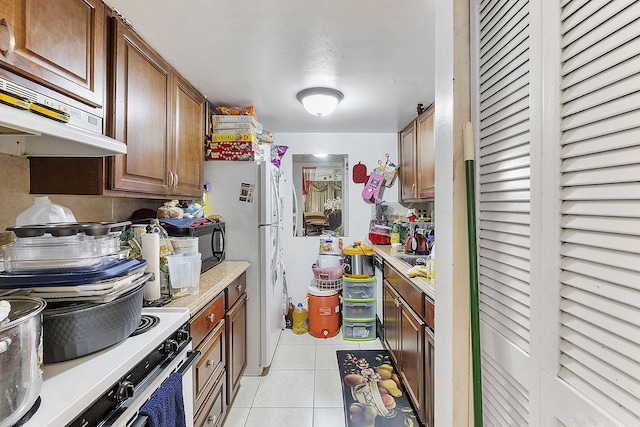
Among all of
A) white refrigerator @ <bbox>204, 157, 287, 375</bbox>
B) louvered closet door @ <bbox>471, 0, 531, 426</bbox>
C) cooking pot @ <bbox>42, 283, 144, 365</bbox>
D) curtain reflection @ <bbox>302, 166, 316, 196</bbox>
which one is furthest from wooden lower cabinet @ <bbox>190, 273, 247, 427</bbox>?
curtain reflection @ <bbox>302, 166, 316, 196</bbox>

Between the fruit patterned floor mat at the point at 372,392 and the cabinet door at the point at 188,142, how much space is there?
1.78 m

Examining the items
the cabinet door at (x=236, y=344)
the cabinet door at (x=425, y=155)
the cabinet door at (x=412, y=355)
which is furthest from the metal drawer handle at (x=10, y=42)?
the cabinet door at (x=425, y=155)

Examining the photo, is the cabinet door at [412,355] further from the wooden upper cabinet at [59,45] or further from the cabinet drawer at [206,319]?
the wooden upper cabinet at [59,45]

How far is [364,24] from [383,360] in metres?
2.46

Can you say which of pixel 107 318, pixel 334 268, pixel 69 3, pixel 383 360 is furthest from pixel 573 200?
pixel 334 268

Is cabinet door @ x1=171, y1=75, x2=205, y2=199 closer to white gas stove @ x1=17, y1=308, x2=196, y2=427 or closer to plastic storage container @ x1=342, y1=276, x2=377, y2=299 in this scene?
white gas stove @ x1=17, y1=308, x2=196, y2=427

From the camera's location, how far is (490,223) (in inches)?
38.7

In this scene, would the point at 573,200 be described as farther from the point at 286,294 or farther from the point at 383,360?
the point at 286,294

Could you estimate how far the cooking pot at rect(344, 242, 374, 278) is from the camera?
3162mm

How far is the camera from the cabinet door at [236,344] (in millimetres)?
1989

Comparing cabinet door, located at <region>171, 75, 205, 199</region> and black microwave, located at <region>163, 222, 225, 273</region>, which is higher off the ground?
cabinet door, located at <region>171, 75, 205, 199</region>

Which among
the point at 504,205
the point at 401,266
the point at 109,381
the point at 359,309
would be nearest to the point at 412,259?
the point at 401,266

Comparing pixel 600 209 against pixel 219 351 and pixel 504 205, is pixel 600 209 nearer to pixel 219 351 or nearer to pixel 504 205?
pixel 504 205

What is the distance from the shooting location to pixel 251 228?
2.53m
